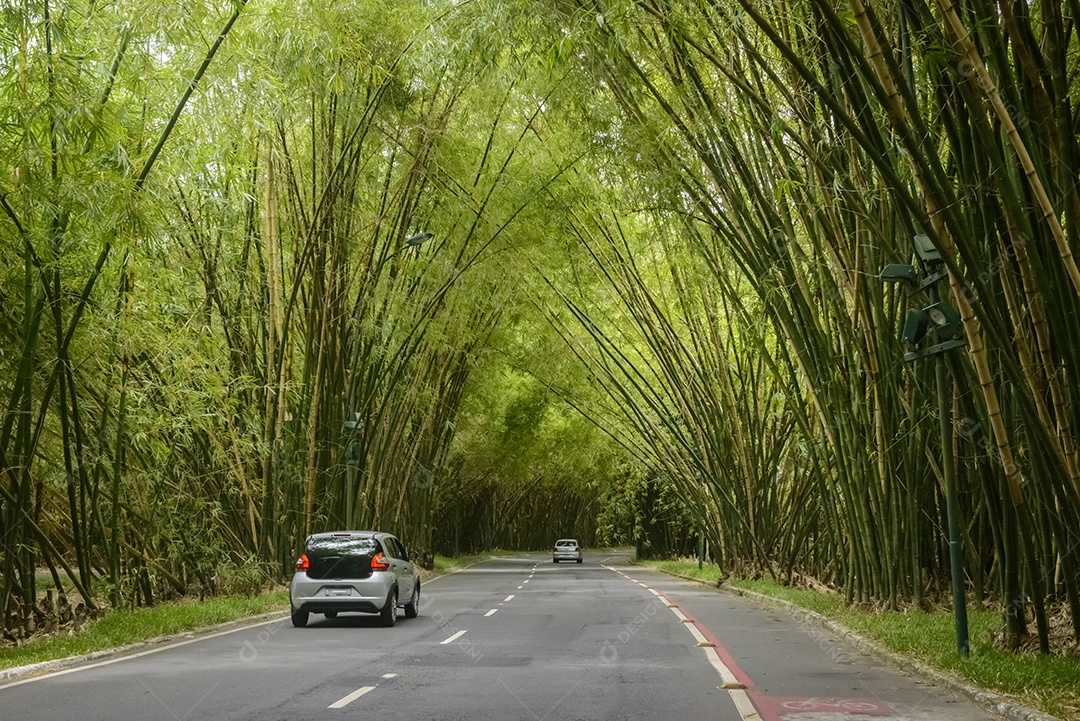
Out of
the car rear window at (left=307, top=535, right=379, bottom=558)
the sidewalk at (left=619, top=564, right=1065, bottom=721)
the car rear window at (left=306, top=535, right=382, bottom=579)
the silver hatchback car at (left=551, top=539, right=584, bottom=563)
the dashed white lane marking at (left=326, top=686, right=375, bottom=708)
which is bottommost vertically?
the dashed white lane marking at (left=326, top=686, right=375, bottom=708)

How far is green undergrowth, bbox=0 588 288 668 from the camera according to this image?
9656 mm

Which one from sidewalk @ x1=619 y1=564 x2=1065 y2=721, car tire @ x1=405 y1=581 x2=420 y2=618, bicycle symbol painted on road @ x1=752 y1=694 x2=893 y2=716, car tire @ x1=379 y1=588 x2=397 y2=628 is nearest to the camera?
sidewalk @ x1=619 y1=564 x2=1065 y2=721

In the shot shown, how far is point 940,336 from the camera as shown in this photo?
7914 mm

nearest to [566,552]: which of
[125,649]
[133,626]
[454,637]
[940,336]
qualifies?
[454,637]

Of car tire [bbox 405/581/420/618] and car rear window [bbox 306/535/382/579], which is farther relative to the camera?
car tire [bbox 405/581/420/618]

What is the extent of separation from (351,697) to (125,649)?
405 centimetres

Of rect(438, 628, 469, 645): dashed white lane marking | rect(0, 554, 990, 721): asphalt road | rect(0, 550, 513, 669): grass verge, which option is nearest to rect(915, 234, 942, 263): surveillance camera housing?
rect(0, 554, 990, 721): asphalt road

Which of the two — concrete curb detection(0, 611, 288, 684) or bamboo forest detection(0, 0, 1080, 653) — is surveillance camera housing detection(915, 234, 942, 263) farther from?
concrete curb detection(0, 611, 288, 684)

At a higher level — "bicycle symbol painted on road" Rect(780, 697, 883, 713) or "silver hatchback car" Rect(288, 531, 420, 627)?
"silver hatchback car" Rect(288, 531, 420, 627)

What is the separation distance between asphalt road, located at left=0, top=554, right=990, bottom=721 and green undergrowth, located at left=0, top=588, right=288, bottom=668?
387 millimetres

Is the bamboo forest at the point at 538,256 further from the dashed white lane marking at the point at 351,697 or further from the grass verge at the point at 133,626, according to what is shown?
the dashed white lane marking at the point at 351,697

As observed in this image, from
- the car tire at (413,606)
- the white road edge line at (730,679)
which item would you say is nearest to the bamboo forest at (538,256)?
the white road edge line at (730,679)

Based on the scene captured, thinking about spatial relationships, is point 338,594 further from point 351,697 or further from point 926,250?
point 926,250

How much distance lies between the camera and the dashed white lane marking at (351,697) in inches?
280
